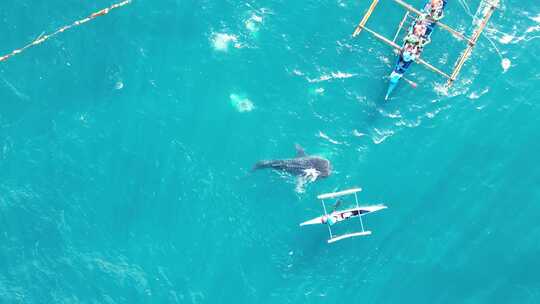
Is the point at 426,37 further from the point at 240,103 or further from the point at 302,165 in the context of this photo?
the point at 240,103

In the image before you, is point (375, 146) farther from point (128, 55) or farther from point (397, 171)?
point (128, 55)

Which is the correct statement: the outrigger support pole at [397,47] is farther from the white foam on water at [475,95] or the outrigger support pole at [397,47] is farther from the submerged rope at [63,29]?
the submerged rope at [63,29]

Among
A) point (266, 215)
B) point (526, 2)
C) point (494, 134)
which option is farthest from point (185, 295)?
point (526, 2)

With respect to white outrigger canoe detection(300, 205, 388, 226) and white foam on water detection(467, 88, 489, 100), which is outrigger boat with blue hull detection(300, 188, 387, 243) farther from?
white foam on water detection(467, 88, 489, 100)

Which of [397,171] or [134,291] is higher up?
[397,171]

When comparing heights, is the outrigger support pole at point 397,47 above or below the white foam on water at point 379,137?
above

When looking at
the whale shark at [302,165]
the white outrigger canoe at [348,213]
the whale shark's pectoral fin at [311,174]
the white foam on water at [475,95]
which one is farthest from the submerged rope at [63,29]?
the white foam on water at [475,95]

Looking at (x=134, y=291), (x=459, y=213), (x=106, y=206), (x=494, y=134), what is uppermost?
(x=494, y=134)
